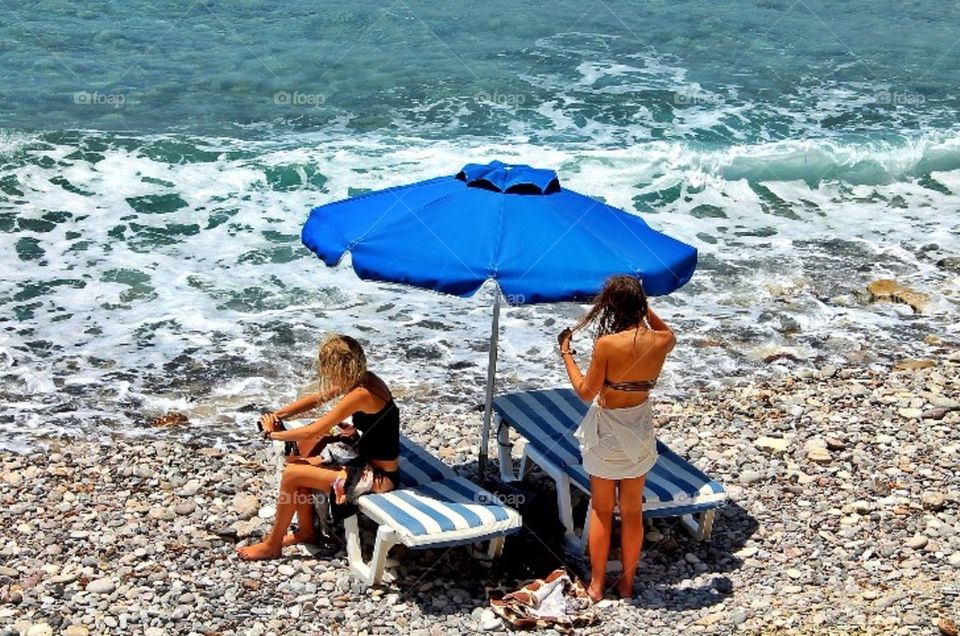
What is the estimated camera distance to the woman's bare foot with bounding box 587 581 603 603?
284 inches

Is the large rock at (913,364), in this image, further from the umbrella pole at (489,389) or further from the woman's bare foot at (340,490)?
the woman's bare foot at (340,490)

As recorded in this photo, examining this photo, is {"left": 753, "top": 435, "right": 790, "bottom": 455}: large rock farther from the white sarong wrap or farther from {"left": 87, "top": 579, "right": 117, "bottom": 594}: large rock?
{"left": 87, "top": 579, "right": 117, "bottom": 594}: large rock

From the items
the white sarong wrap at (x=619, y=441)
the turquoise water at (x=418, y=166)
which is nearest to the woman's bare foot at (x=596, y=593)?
the white sarong wrap at (x=619, y=441)

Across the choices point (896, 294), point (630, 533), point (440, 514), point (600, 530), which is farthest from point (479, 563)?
point (896, 294)

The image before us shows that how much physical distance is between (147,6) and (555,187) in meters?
19.5

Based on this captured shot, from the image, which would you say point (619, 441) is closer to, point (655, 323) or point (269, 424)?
point (655, 323)

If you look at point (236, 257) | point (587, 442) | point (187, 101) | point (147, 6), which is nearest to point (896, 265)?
point (236, 257)

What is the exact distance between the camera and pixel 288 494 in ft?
24.7

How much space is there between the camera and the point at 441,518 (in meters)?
7.18

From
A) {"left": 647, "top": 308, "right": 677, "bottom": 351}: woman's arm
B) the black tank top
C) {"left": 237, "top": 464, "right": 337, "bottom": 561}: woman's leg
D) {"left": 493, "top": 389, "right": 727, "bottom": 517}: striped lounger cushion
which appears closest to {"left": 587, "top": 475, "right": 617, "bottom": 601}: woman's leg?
{"left": 493, "top": 389, "right": 727, "bottom": 517}: striped lounger cushion

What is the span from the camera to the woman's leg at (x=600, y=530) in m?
7.21

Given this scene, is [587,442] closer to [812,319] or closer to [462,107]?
[812,319]

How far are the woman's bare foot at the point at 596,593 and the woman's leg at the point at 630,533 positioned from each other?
0.13 m

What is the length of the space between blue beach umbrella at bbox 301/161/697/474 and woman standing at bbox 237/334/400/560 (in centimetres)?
60
